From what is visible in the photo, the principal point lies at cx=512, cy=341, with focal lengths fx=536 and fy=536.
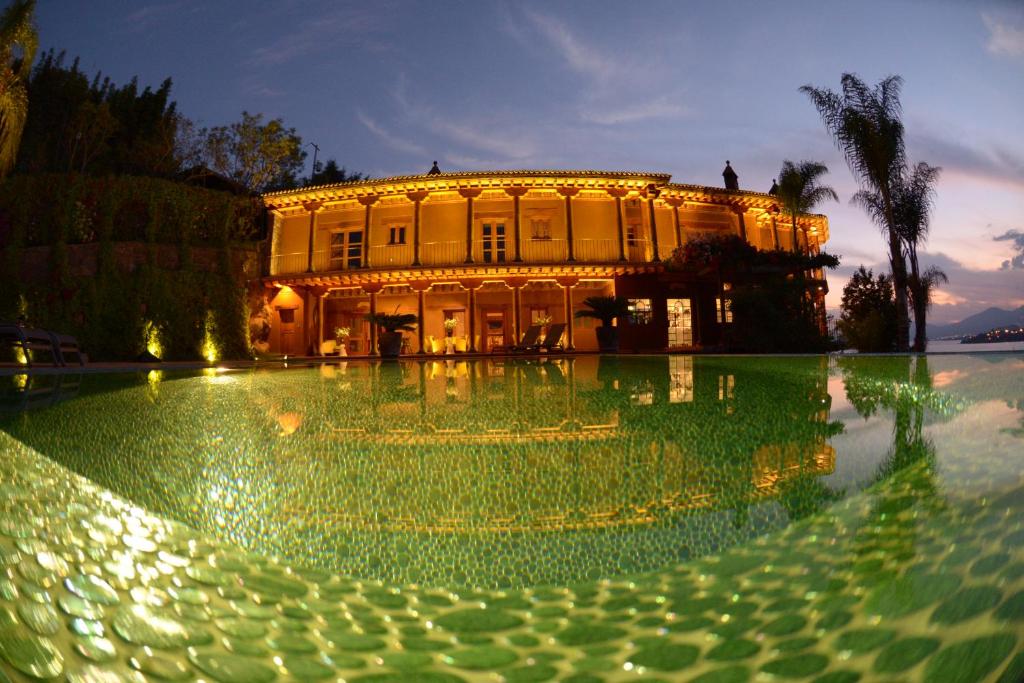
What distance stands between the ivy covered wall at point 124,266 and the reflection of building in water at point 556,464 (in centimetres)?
1469

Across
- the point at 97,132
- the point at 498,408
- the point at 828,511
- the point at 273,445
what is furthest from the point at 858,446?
the point at 97,132

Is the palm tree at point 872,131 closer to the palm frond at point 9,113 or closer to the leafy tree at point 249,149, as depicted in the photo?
the palm frond at point 9,113

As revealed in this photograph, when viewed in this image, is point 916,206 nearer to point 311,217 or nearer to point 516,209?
point 516,209

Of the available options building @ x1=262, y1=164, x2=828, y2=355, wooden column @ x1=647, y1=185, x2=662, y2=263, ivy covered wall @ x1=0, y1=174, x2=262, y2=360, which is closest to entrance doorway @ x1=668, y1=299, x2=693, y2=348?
building @ x1=262, y1=164, x2=828, y2=355

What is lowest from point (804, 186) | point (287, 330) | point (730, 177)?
point (287, 330)

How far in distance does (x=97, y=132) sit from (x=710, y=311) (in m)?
22.6

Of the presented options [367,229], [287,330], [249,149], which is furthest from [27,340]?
[249,149]

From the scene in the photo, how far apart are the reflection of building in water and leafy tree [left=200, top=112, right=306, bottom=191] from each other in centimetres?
2252

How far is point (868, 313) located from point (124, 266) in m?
20.2

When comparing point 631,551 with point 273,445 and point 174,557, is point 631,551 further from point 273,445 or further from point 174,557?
point 273,445

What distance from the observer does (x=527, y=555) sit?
746mm

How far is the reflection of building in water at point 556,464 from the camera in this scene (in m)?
0.93

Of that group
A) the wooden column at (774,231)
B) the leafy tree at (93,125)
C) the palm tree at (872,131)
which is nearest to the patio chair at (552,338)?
the palm tree at (872,131)

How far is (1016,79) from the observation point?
230 cm
